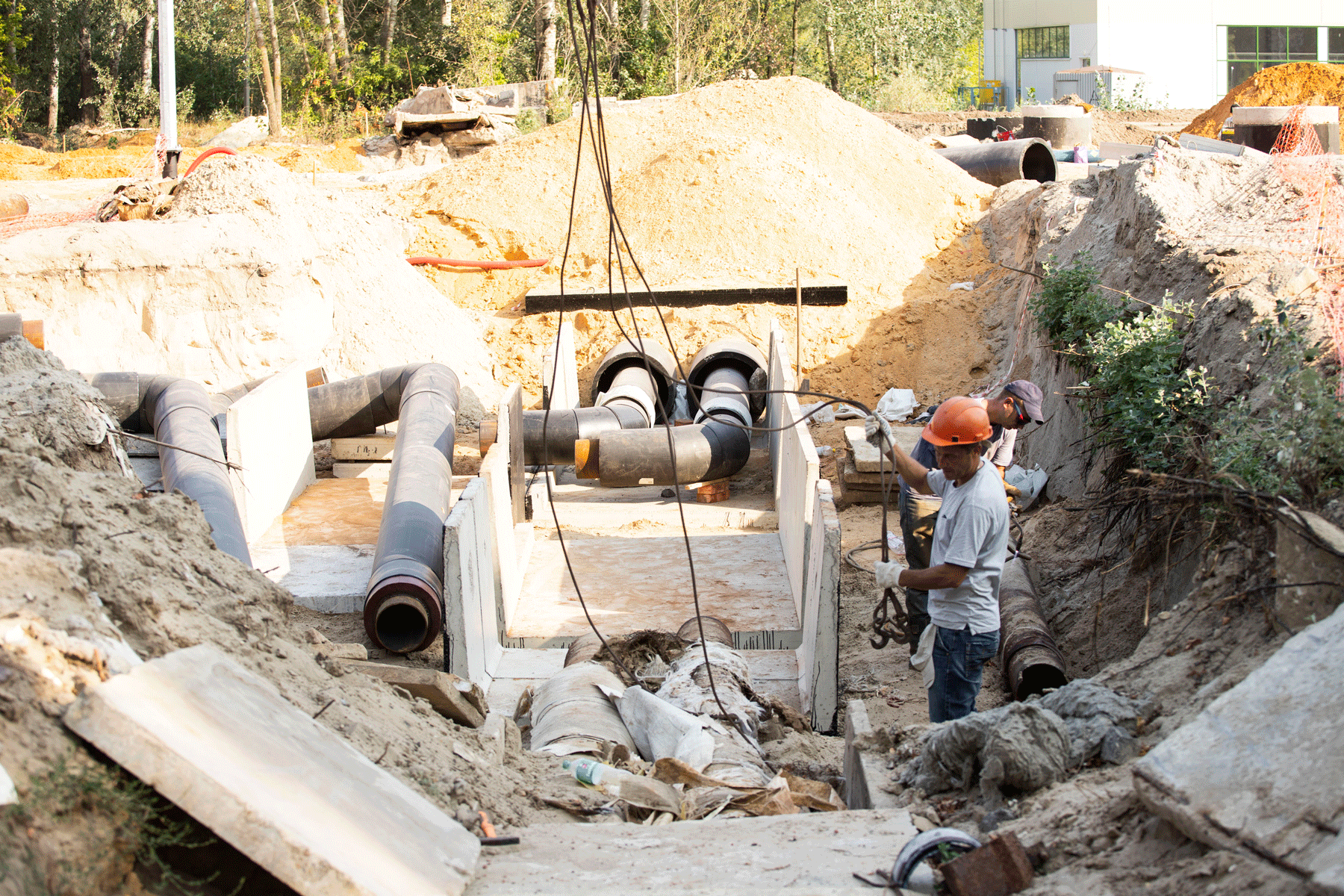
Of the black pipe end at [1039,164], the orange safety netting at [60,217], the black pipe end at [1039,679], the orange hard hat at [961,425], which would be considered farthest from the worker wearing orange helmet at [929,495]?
the black pipe end at [1039,164]

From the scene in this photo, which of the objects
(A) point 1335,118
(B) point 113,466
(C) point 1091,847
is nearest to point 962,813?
(C) point 1091,847

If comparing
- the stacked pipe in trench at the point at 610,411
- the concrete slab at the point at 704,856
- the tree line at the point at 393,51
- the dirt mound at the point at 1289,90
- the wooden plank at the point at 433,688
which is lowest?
the concrete slab at the point at 704,856

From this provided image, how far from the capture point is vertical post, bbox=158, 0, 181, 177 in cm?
1340

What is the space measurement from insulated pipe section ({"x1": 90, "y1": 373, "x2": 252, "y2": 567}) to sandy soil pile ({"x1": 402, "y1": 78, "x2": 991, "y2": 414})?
478cm

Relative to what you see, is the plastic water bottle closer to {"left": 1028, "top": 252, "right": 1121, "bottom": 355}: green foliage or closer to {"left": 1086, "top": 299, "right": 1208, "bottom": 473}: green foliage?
{"left": 1086, "top": 299, "right": 1208, "bottom": 473}: green foliage

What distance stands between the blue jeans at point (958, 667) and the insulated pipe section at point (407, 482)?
3.06 meters

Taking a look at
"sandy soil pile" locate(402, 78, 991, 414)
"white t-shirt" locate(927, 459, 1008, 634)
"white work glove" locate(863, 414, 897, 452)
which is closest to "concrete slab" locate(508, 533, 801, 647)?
"white work glove" locate(863, 414, 897, 452)

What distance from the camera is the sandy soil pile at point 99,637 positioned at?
229 cm

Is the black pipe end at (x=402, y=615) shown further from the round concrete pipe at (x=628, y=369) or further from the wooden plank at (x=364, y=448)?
the round concrete pipe at (x=628, y=369)

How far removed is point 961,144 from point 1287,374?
15293mm

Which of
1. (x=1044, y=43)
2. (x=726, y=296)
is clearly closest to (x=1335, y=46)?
(x=1044, y=43)

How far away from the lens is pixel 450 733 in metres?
3.93

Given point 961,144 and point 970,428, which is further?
point 961,144

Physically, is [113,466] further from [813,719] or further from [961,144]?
[961,144]
